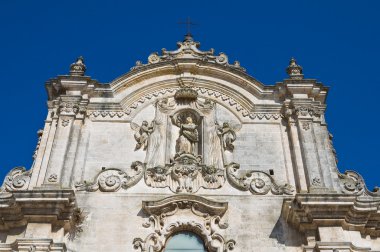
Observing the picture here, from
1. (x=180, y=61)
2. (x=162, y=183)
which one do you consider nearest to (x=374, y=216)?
(x=162, y=183)

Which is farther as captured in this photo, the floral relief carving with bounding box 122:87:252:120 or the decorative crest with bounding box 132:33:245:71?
the decorative crest with bounding box 132:33:245:71

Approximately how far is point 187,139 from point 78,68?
3.97 m

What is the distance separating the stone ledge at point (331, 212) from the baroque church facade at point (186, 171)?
25 millimetres

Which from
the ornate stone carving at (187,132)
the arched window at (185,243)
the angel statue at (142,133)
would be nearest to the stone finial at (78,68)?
the angel statue at (142,133)

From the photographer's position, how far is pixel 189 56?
15500 mm

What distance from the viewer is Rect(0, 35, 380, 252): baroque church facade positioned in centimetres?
1120

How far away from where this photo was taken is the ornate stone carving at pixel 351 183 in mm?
12172

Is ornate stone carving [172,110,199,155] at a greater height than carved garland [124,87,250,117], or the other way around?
carved garland [124,87,250,117]

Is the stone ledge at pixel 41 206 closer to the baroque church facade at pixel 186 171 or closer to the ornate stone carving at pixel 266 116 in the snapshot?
the baroque church facade at pixel 186 171

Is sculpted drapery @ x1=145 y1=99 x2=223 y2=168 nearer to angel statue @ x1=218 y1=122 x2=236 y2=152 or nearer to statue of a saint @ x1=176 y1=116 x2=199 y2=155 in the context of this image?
statue of a saint @ x1=176 y1=116 x2=199 y2=155

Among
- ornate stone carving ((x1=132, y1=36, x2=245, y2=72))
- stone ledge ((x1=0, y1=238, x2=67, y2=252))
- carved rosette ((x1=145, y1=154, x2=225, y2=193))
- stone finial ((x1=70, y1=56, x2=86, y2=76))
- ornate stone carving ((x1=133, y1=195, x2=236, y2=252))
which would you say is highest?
ornate stone carving ((x1=132, y1=36, x2=245, y2=72))

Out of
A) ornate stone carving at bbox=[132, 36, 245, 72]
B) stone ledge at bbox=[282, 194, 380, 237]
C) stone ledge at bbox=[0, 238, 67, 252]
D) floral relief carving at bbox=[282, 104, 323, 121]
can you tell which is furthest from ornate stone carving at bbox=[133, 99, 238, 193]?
stone ledge at bbox=[0, 238, 67, 252]

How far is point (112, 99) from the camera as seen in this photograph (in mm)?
14398

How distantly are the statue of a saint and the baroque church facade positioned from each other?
4cm
